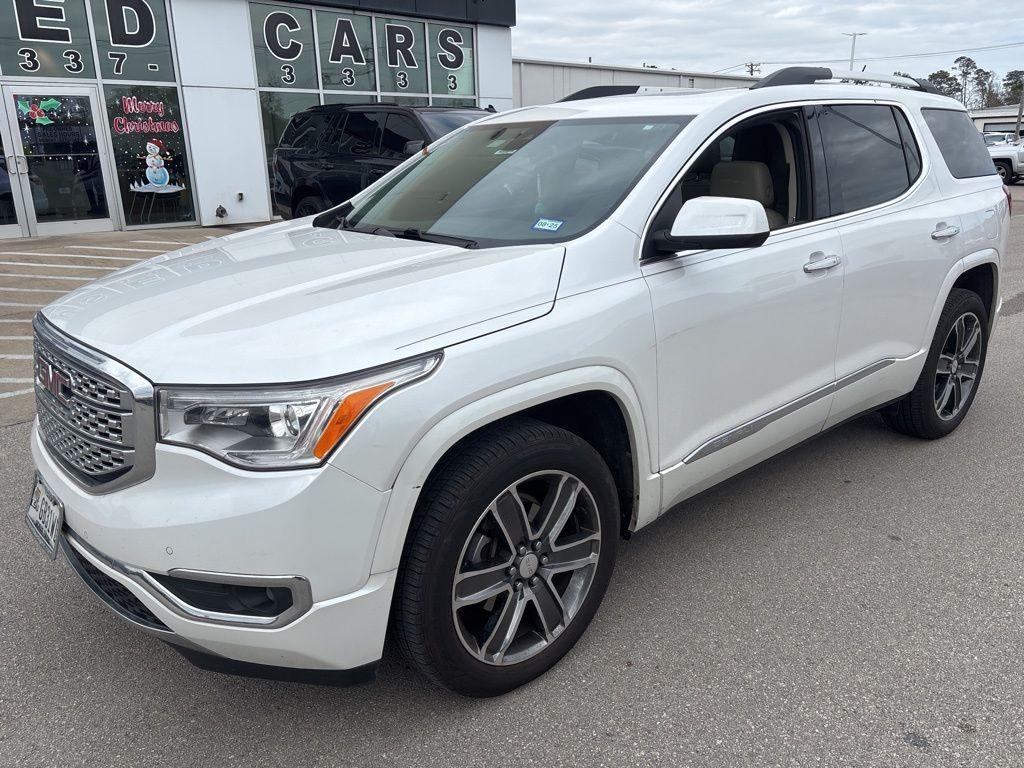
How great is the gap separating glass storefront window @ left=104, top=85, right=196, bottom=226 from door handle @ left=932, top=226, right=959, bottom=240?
12.5 m

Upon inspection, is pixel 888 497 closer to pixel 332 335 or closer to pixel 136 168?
pixel 332 335

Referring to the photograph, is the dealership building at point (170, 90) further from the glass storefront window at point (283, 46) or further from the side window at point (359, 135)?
the side window at point (359, 135)

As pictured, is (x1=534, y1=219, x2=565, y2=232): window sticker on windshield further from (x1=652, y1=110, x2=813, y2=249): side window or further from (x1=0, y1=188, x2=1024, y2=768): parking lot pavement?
(x1=0, y1=188, x2=1024, y2=768): parking lot pavement

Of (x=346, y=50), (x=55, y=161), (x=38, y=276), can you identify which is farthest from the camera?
(x=346, y=50)

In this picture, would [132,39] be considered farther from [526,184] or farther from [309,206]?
[526,184]

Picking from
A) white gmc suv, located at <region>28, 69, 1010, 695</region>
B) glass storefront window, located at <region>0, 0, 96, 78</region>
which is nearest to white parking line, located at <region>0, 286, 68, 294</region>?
glass storefront window, located at <region>0, 0, 96, 78</region>

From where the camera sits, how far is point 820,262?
10.7 ft

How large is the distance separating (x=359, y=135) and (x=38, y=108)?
235 inches

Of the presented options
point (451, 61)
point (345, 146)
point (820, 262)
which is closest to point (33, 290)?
point (345, 146)

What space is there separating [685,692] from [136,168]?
13171 mm

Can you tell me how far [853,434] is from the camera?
183 inches

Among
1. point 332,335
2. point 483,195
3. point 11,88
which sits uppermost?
point 11,88

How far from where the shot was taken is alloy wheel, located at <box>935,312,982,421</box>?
4.36 metres

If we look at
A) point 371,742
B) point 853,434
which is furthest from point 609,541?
point 853,434
